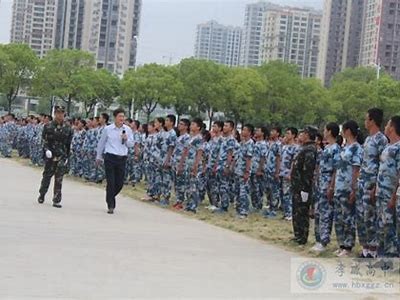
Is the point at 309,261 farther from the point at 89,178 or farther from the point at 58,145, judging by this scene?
the point at 89,178

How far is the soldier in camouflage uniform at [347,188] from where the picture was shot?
833cm

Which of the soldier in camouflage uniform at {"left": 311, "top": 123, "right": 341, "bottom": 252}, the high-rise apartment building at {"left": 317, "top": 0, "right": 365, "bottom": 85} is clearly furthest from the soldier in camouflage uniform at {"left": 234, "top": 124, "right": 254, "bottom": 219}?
the high-rise apartment building at {"left": 317, "top": 0, "right": 365, "bottom": 85}

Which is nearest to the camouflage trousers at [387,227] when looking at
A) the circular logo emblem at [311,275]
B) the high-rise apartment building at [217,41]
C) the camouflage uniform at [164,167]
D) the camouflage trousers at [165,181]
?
the circular logo emblem at [311,275]

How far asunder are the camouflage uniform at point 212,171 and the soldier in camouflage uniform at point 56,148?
2.74 m

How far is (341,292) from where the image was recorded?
6281mm

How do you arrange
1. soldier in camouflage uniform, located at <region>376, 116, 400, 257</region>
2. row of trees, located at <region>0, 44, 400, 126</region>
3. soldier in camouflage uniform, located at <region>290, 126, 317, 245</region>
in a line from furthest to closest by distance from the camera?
row of trees, located at <region>0, 44, 400, 126</region> → soldier in camouflage uniform, located at <region>290, 126, 317, 245</region> → soldier in camouflage uniform, located at <region>376, 116, 400, 257</region>

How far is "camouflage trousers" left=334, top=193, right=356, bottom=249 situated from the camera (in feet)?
27.5

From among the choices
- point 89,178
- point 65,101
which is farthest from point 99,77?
point 89,178

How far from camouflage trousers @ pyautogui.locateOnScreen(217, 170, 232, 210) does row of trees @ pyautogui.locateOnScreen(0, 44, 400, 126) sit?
2979cm

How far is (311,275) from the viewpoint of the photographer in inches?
277

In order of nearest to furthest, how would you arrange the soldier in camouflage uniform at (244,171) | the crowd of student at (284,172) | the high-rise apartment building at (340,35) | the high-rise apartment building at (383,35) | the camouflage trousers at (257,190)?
the crowd of student at (284,172)
the soldier in camouflage uniform at (244,171)
the camouflage trousers at (257,190)
the high-rise apartment building at (383,35)
the high-rise apartment building at (340,35)

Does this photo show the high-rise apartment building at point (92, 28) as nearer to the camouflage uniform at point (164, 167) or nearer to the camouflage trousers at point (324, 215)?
the camouflage uniform at point (164, 167)

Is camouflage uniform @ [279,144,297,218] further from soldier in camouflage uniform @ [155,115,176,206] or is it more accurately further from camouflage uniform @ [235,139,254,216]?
soldier in camouflage uniform @ [155,115,176,206]

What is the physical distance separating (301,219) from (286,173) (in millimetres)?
2985
